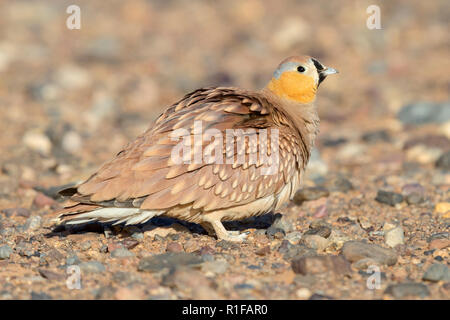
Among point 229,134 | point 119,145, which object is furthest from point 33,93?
point 229,134

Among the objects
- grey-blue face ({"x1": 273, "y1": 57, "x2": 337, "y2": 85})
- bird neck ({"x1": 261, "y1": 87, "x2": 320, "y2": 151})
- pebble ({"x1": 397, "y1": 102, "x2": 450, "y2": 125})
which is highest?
grey-blue face ({"x1": 273, "y1": 57, "x2": 337, "y2": 85})

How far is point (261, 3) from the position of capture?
57.3 ft

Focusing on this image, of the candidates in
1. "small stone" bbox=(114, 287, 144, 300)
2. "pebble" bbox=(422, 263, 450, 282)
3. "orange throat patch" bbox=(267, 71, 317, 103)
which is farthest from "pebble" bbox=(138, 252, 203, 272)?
"orange throat patch" bbox=(267, 71, 317, 103)

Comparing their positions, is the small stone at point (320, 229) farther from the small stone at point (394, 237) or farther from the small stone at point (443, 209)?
the small stone at point (443, 209)

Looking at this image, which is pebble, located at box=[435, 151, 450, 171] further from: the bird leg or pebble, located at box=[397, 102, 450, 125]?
the bird leg

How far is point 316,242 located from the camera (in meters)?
5.84

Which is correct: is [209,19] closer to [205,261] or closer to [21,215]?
[21,215]

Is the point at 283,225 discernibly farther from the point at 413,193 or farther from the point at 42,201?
the point at 42,201

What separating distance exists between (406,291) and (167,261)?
1.82 meters

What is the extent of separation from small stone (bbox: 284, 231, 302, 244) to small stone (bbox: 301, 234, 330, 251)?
0.53 ft

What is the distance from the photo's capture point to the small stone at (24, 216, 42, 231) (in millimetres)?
6480

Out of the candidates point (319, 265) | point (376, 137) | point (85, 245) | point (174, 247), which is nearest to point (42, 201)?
point (85, 245)

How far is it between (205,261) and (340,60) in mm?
9714

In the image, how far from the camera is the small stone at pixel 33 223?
6480 millimetres
